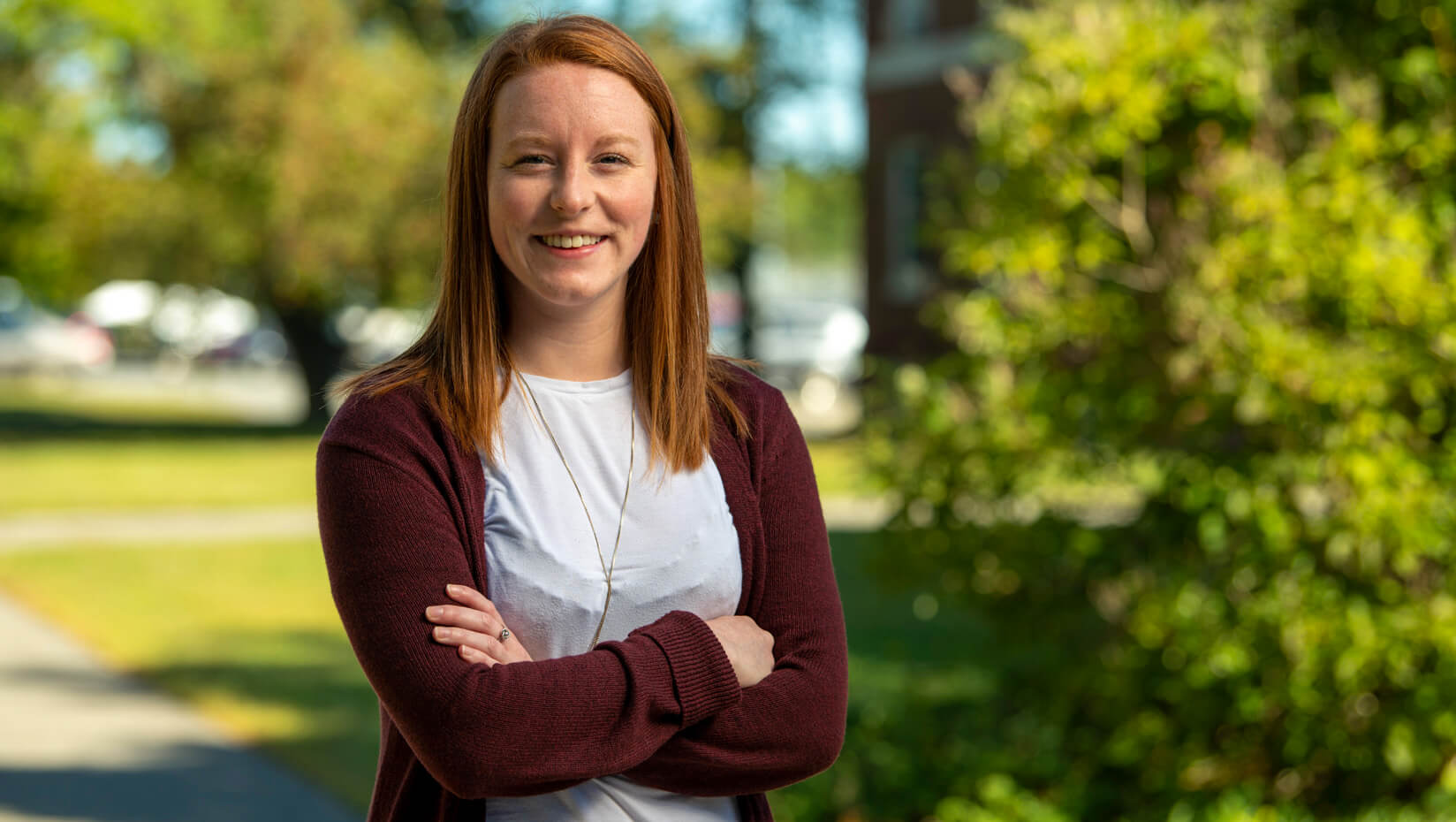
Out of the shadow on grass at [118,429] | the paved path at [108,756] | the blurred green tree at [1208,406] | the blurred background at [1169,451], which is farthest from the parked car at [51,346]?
the blurred green tree at [1208,406]

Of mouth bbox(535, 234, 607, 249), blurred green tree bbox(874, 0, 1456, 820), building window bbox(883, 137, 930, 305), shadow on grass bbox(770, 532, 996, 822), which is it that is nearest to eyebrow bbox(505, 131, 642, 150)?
mouth bbox(535, 234, 607, 249)

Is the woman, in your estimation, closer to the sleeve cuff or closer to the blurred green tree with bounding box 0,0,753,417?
the sleeve cuff

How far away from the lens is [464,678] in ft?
5.84

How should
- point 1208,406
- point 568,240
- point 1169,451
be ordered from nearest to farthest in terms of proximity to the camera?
point 568,240 → point 1208,406 → point 1169,451

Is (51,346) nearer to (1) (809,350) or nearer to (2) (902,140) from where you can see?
(1) (809,350)

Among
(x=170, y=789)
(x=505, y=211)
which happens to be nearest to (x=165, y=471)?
(x=170, y=789)

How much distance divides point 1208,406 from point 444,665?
3524 millimetres

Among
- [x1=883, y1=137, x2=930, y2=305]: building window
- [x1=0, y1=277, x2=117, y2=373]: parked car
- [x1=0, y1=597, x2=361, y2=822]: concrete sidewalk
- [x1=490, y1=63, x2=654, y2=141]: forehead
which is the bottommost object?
[x1=0, y1=277, x2=117, y2=373]: parked car

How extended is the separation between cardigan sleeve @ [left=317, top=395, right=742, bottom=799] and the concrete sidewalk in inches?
165

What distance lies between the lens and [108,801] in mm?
5883

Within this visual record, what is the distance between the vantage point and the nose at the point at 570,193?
6.05 feet

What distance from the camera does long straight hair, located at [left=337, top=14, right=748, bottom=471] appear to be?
73.4 inches

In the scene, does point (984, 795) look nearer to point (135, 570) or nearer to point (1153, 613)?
point (1153, 613)

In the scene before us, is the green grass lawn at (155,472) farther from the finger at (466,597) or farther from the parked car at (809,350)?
the finger at (466,597)
